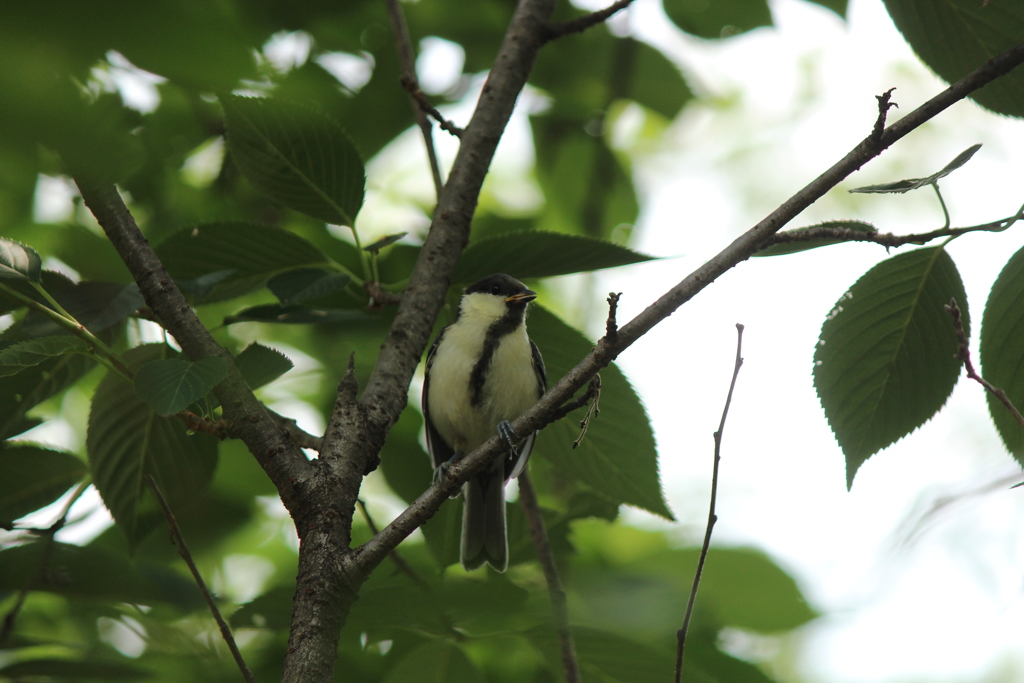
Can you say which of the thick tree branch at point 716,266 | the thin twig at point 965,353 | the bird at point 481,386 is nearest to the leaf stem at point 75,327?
the thick tree branch at point 716,266

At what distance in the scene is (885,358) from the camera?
2.08 m

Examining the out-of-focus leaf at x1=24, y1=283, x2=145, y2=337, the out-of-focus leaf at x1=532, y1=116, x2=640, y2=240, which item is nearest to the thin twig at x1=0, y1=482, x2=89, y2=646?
the out-of-focus leaf at x1=24, y1=283, x2=145, y2=337

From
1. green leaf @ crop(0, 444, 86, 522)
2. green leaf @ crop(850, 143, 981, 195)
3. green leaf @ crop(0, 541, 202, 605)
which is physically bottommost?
green leaf @ crop(0, 541, 202, 605)

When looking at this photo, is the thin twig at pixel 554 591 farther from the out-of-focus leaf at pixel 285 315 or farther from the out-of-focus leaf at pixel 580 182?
the out-of-focus leaf at pixel 580 182

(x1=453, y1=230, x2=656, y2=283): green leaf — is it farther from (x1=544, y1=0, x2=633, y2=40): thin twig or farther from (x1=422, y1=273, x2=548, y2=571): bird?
(x1=422, y1=273, x2=548, y2=571): bird

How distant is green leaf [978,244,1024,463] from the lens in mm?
1920

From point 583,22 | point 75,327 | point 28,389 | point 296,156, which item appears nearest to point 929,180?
point 583,22

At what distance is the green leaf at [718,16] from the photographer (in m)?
3.66

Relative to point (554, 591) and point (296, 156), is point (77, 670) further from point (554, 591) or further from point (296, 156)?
point (296, 156)

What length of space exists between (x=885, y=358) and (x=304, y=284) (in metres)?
1.68

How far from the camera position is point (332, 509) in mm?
1950

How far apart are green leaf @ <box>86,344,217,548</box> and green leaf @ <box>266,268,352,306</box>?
0.39 metres

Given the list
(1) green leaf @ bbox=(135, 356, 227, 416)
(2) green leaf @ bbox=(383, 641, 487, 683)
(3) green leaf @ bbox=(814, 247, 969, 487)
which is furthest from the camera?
(2) green leaf @ bbox=(383, 641, 487, 683)

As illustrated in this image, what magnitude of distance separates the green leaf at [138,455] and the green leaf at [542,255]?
1027mm
